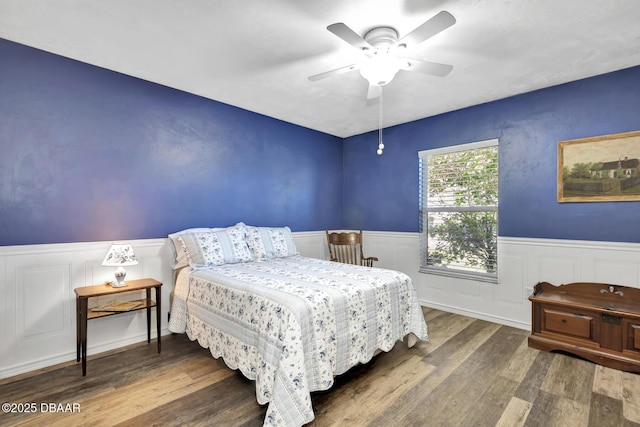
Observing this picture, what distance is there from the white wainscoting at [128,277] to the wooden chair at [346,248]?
1.15 meters

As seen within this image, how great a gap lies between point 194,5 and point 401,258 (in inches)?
147

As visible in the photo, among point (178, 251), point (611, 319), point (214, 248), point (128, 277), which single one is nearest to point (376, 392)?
point (214, 248)

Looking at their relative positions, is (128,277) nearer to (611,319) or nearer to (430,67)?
(430,67)

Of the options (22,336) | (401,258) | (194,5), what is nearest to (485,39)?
(194,5)

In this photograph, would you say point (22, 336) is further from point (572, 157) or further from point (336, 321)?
point (572, 157)

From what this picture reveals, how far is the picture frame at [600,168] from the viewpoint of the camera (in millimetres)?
2777

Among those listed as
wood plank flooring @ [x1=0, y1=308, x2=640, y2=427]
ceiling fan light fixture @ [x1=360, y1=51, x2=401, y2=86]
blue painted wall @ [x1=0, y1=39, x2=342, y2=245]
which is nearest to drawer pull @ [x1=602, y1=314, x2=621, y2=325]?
wood plank flooring @ [x1=0, y1=308, x2=640, y2=427]

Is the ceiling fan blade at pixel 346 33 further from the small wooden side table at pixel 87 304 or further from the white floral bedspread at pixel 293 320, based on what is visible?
the small wooden side table at pixel 87 304

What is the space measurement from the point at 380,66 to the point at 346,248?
297 centimetres

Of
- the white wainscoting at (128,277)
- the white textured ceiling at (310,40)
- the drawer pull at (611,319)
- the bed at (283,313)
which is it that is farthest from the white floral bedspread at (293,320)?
the white textured ceiling at (310,40)

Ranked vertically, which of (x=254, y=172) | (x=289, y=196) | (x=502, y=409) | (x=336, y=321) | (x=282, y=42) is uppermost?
(x=282, y=42)

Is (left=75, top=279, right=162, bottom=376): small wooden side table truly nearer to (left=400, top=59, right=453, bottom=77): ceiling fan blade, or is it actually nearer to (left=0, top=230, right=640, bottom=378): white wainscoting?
(left=0, top=230, right=640, bottom=378): white wainscoting

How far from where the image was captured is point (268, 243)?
359cm

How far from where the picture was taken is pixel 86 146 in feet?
8.98
